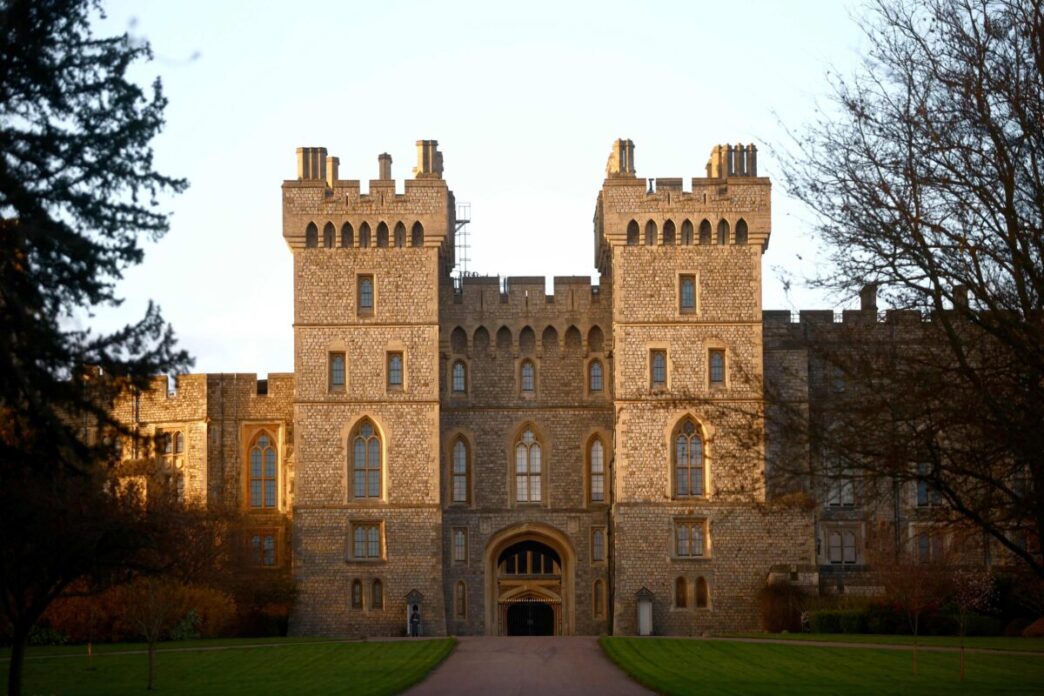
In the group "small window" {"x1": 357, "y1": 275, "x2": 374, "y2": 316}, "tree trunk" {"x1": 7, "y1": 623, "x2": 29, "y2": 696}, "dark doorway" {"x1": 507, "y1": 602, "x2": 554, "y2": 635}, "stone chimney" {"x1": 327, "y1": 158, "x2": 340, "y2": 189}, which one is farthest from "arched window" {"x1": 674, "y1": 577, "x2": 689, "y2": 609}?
"tree trunk" {"x1": 7, "y1": 623, "x2": 29, "y2": 696}

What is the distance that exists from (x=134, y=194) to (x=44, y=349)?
7.90 ft

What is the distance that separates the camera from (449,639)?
43.2 meters

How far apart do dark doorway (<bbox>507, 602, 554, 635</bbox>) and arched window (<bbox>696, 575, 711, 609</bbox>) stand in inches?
210

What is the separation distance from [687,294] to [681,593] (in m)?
8.08

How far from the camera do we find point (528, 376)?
163 feet

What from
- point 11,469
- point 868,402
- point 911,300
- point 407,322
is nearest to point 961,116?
point 911,300

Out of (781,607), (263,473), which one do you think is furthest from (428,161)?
(781,607)

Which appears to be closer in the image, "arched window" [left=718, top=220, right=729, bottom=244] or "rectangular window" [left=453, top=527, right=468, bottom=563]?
"arched window" [left=718, top=220, right=729, bottom=244]

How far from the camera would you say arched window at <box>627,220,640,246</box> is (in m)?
47.8

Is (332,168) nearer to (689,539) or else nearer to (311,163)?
(311,163)

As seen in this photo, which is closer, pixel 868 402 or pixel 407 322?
pixel 868 402

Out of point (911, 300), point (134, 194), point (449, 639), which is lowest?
point (449, 639)

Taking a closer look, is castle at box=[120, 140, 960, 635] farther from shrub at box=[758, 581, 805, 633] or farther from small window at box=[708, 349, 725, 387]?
shrub at box=[758, 581, 805, 633]

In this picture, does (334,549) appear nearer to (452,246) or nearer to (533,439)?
(533,439)
